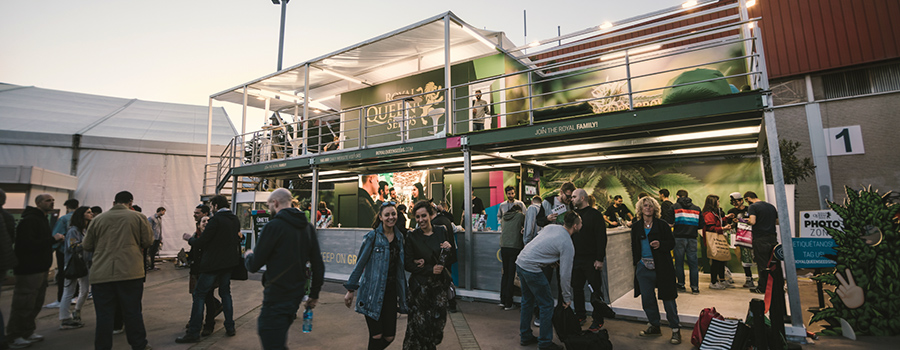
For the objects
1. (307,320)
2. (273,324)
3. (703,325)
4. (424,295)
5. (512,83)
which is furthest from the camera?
(512,83)

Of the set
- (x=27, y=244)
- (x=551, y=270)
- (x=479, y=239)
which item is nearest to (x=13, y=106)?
(x=27, y=244)

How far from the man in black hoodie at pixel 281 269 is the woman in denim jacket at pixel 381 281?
1.35ft

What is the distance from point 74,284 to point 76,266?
1.07 ft

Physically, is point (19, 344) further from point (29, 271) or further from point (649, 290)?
point (649, 290)

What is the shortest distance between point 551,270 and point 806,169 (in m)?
11.7

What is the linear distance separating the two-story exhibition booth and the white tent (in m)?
5.78

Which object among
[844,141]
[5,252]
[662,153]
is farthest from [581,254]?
[844,141]

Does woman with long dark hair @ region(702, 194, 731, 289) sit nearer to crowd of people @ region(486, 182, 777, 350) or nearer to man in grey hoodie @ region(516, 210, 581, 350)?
crowd of people @ region(486, 182, 777, 350)

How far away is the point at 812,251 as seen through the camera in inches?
228

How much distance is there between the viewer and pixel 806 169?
1207cm

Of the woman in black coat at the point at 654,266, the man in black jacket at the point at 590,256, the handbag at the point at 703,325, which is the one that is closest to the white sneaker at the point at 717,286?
the woman in black coat at the point at 654,266

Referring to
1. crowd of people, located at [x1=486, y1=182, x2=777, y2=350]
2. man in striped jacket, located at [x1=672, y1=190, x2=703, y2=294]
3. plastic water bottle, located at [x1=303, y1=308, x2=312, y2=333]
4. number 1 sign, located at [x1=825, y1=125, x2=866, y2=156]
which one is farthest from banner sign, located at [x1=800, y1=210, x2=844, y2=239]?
number 1 sign, located at [x1=825, y1=125, x2=866, y2=156]

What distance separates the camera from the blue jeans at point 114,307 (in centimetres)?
405

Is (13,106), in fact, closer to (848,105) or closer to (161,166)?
(161,166)
